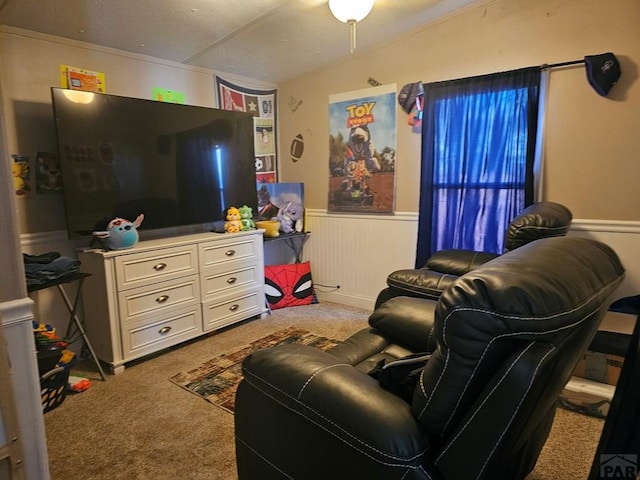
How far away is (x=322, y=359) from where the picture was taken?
1.23 metres

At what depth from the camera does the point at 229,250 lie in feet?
10.4

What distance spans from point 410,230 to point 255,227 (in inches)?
53.9

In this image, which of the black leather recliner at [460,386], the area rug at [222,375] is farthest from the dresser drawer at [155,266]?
the black leather recliner at [460,386]

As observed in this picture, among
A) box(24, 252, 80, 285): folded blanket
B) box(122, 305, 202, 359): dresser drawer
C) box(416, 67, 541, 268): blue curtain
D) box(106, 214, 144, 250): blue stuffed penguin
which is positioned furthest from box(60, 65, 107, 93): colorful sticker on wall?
box(416, 67, 541, 268): blue curtain

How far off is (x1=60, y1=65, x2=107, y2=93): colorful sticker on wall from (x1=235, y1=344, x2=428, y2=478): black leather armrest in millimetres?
2438

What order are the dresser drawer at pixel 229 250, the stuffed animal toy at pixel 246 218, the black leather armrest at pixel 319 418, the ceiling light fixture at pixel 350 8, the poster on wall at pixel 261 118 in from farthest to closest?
the poster on wall at pixel 261 118 → the stuffed animal toy at pixel 246 218 → the dresser drawer at pixel 229 250 → the ceiling light fixture at pixel 350 8 → the black leather armrest at pixel 319 418

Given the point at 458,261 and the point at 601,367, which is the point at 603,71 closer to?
the point at 458,261

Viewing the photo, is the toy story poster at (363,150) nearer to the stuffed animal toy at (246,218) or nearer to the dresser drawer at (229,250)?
the stuffed animal toy at (246,218)

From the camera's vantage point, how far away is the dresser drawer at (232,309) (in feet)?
10.1

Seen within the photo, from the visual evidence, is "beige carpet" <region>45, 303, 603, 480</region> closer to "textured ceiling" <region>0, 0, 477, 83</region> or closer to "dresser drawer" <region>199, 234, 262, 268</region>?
"dresser drawer" <region>199, 234, 262, 268</region>

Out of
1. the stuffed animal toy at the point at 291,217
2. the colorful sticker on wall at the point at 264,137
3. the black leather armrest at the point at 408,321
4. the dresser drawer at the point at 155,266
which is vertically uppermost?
the colorful sticker on wall at the point at 264,137

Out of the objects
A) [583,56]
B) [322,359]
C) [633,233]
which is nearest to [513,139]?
[583,56]

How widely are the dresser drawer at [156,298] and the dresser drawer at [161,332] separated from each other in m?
0.06

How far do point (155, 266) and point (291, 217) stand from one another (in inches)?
61.7
